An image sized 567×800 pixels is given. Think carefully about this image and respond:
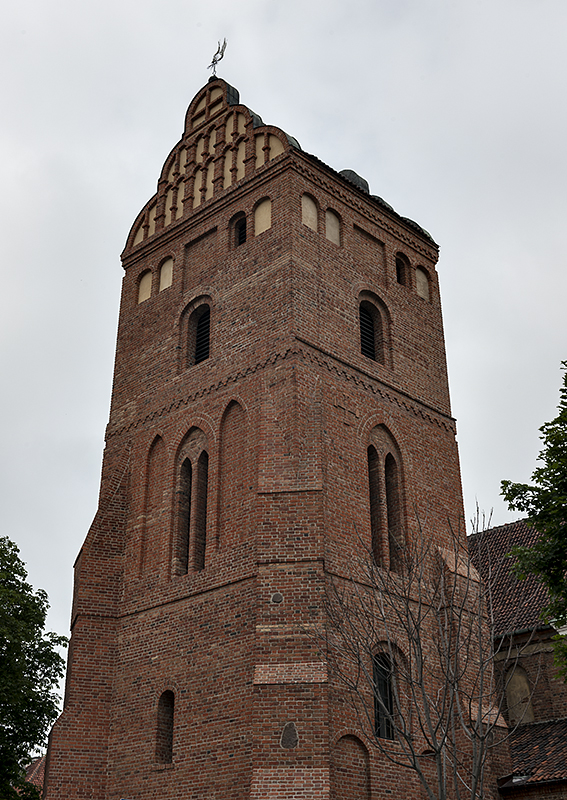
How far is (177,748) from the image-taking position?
1645cm

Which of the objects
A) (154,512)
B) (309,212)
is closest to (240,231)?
(309,212)

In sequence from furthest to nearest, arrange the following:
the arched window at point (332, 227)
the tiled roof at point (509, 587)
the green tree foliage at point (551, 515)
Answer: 1. the tiled roof at point (509, 587)
2. the arched window at point (332, 227)
3. the green tree foliage at point (551, 515)

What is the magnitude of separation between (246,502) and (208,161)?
10573 mm

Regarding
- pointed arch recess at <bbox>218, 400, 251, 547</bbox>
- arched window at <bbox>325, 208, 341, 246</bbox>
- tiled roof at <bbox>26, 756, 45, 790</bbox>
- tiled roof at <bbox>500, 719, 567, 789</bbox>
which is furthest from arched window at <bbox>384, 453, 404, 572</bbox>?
tiled roof at <bbox>26, 756, 45, 790</bbox>

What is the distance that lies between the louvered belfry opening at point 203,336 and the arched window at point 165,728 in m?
7.65

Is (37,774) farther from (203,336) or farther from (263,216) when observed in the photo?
(263,216)

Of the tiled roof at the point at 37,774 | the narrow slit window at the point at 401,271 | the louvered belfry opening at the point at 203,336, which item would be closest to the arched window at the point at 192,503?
the louvered belfry opening at the point at 203,336

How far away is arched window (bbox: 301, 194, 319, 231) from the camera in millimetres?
20750

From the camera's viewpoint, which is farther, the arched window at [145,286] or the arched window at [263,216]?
the arched window at [145,286]

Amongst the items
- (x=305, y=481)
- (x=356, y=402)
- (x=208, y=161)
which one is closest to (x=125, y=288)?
(x=208, y=161)

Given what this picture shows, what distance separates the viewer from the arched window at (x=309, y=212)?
68.1 feet

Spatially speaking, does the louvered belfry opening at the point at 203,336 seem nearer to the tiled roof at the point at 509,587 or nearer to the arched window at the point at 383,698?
the tiled roof at the point at 509,587

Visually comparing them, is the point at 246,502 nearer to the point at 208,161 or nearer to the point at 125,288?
A: the point at 125,288

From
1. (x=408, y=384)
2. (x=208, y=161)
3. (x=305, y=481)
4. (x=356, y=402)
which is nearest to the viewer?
(x=305, y=481)
